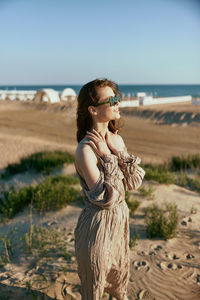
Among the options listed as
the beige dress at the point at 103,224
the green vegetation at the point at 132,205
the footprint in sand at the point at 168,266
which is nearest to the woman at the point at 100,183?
the beige dress at the point at 103,224

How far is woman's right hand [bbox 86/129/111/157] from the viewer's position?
89.7 inches

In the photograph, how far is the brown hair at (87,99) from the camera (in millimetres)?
2336

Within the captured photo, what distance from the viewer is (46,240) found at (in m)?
4.20

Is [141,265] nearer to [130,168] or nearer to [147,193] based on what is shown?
[130,168]

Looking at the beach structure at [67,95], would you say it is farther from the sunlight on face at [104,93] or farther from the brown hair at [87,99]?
the sunlight on face at [104,93]

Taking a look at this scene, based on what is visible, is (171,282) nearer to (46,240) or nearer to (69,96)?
(46,240)

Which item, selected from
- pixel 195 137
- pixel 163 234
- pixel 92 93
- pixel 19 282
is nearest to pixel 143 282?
pixel 163 234

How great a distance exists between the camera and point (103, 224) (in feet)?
7.47

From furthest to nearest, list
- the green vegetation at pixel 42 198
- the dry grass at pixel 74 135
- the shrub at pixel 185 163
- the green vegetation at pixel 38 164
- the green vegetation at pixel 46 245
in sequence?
the dry grass at pixel 74 135
the shrub at pixel 185 163
the green vegetation at pixel 38 164
the green vegetation at pixel 42 198
the green vegetation at pixel 46 245

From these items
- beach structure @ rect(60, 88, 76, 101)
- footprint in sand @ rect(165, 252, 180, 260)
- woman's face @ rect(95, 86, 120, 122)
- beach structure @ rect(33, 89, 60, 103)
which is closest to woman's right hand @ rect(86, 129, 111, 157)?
woman's face @ rect(95, 86, 120, 122)

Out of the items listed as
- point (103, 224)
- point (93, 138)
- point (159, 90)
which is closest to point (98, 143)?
point (93, 138)

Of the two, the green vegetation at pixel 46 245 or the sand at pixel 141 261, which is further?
the green vegetation at pixel 46 245

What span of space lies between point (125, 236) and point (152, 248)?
176 cm

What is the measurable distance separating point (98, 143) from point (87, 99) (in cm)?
39
